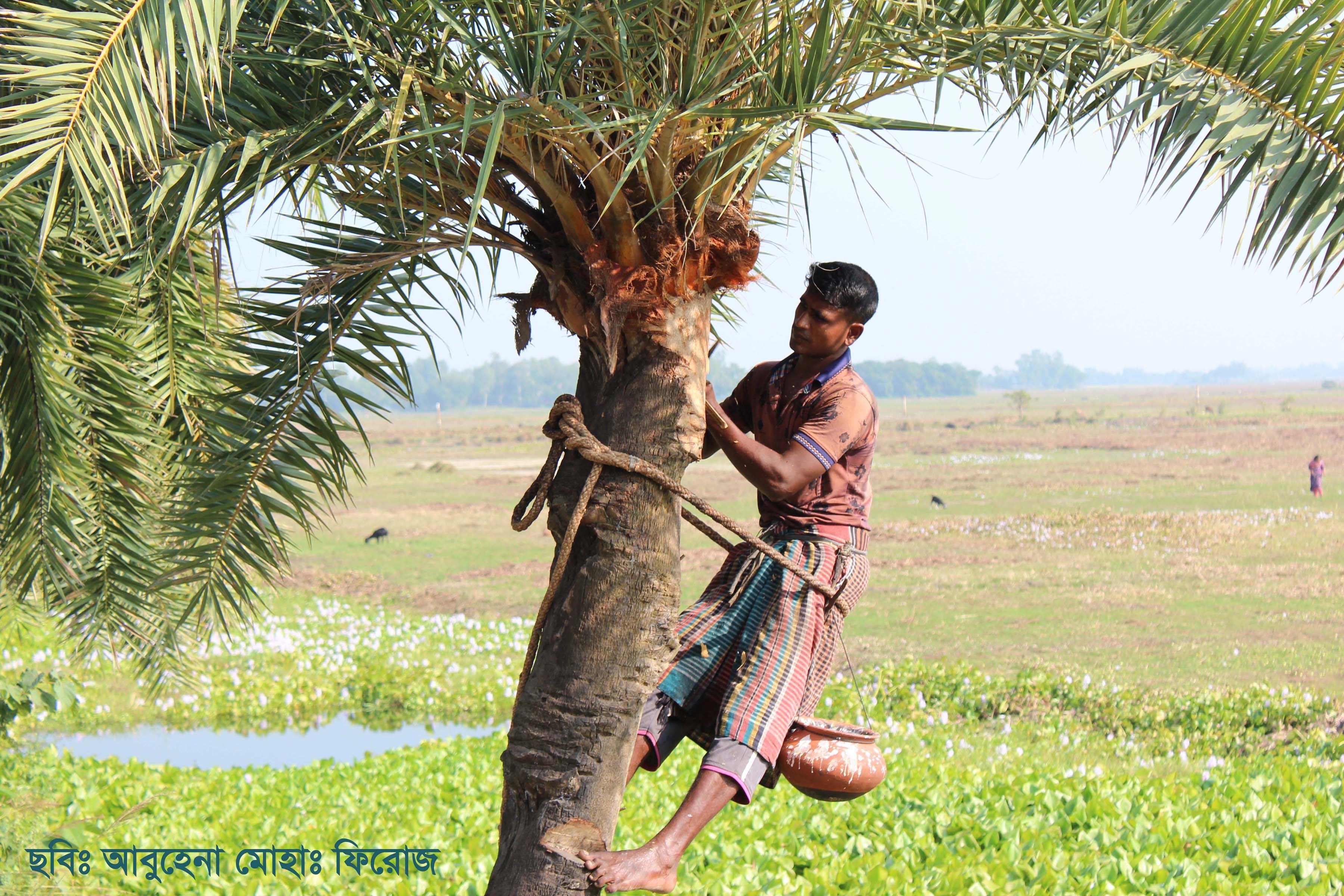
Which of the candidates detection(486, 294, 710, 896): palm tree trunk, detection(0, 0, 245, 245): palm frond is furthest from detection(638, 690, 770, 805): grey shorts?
detection(0, 0, 245, 245): palm frond

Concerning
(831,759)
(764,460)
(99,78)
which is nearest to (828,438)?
(764,460)

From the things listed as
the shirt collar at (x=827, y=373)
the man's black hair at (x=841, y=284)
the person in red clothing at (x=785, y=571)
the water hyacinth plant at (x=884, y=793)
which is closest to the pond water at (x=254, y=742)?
the water hyacinth plant at (x=884, y=793)

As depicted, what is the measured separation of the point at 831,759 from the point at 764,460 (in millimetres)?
822

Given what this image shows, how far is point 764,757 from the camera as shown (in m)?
2.86

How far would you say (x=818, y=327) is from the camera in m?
3.07

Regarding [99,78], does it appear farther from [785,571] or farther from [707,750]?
[707,750]

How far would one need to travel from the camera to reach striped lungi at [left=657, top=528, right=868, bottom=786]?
296 cm

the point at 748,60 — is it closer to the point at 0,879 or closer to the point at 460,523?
the point at 0,879

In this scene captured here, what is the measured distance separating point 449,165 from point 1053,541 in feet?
69.5

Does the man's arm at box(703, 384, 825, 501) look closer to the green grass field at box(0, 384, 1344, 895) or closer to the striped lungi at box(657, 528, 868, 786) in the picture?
the striped lungi at box(657, 528, 868, 786)

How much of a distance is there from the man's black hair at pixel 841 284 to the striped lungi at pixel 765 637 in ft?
2.14

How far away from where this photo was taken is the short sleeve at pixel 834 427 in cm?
303

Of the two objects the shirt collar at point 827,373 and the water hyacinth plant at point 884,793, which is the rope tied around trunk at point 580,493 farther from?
the water hyacinth plant at point 884,793

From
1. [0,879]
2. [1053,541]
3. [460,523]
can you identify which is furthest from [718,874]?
[460,523]
